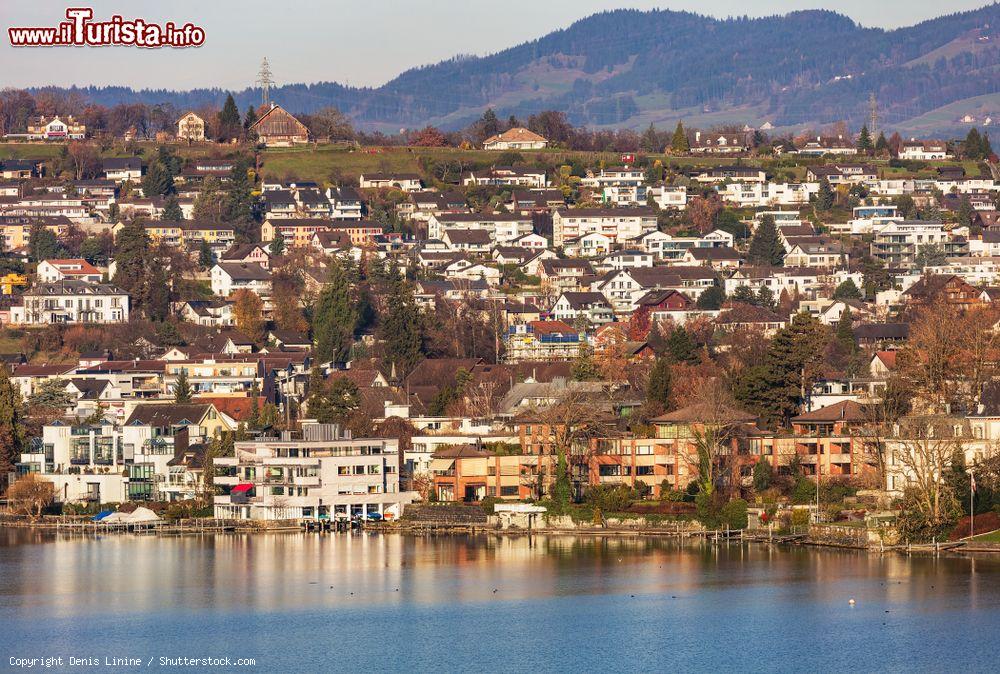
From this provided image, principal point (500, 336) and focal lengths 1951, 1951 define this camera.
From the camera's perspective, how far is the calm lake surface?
4312 cm

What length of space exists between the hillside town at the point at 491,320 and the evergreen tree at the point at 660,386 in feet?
0.31

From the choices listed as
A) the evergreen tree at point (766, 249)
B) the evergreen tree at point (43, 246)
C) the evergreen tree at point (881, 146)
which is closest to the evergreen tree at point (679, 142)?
the evergreen tree at point (881, 146)

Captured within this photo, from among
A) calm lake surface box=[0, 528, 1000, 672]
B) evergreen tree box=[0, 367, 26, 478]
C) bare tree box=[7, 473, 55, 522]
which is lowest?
calm lake surface box=[0, 528, 1000, 672]

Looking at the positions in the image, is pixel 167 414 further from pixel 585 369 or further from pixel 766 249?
pixel 766 249

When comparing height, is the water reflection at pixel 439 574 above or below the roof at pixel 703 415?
below

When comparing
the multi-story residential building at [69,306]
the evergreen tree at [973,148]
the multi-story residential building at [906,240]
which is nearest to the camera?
the multi-story residential building at [69,306]

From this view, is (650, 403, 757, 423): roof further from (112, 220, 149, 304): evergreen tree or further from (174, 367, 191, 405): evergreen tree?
(112, 220, 149, 304): evergreen tree

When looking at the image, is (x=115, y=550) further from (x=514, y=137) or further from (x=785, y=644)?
(x=514, y=137)

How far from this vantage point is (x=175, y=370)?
3462 inches

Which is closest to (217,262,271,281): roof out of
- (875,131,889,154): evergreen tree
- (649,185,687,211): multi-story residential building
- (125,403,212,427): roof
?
(649,185,687,211): multi-story residential building

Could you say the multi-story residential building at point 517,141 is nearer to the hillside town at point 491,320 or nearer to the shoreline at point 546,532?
the hillside town at point 491,320

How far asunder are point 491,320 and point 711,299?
1353cm

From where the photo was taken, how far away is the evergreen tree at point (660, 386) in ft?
235

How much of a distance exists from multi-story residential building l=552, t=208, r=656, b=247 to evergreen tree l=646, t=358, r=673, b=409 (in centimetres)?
5128
